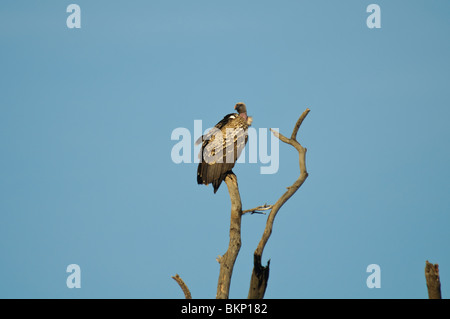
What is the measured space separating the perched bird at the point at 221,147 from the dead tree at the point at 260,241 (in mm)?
1051

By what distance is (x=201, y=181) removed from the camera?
690 inches

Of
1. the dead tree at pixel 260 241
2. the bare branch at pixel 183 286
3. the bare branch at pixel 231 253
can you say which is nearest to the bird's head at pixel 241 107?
the dead tree at pixel 260 241

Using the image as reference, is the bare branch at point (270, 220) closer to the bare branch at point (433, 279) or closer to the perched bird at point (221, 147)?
the perched bird at point (221, 147)

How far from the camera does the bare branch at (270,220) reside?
15.1 meters

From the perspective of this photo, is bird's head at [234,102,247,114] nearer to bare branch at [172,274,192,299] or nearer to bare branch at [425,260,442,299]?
bare branch at [172,274,192,299]

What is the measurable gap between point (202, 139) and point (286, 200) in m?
3.33

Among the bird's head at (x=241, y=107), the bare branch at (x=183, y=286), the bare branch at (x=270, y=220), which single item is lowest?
the bare branch at (x=183, y=286)

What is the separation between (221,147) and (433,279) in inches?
258

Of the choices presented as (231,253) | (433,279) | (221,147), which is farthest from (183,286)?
(433,279)

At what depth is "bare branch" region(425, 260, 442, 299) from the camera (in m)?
14.0

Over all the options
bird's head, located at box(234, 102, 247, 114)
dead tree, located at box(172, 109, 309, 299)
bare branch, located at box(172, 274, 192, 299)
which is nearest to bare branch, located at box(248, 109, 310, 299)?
dead tree, located at box(172, 109, 309, 299)

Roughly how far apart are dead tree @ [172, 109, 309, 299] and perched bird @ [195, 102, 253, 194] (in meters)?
1.05
